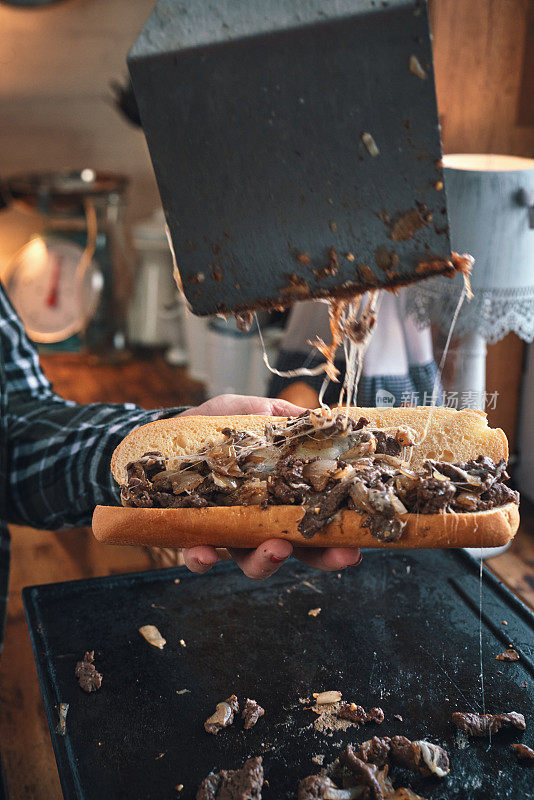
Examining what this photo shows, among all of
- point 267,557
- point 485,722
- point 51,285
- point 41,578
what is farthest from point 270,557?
point 51,285

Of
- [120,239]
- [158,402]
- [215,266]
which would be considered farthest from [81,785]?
[120,239]

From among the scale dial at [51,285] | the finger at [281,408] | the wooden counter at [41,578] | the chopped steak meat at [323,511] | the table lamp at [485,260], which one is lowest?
the wooden counter at [41,578]

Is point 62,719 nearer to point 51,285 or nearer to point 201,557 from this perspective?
point 201,557

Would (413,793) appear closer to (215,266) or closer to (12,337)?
(215,266)

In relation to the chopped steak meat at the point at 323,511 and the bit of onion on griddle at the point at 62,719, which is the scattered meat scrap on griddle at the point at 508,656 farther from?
the bit of onion on griddle at the point at 62,719

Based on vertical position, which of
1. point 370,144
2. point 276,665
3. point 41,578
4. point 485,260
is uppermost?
point 370,144

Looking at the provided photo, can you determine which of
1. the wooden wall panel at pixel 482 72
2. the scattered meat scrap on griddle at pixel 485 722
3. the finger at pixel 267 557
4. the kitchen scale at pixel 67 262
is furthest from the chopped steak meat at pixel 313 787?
the kitchen scale at pixel 67 262
